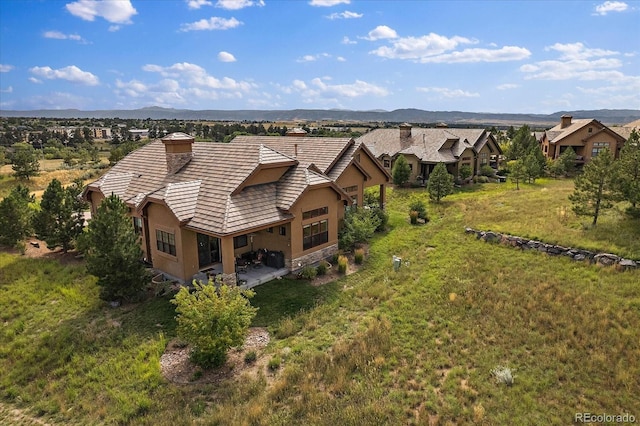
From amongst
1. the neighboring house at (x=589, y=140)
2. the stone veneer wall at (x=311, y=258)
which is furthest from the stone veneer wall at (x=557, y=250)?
the neighboring house at (x=589, y=140)

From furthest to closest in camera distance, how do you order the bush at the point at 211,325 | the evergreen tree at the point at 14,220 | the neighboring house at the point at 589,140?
the neighboring house at the point at 589,140 → the evergreen tree at the point at 14,220 → the bush at the point at 211,325

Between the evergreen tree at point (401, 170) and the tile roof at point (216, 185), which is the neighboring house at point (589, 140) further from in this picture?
the tile roof at point (216, 185)

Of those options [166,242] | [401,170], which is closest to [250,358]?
[166,242]

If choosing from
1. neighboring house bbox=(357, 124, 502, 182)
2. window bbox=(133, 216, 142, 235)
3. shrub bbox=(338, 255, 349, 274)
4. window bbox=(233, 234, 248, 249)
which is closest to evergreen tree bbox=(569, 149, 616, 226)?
shrub bbox=(338, 255, 349, 274)

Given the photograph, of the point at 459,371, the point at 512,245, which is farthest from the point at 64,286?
the point at 512,245

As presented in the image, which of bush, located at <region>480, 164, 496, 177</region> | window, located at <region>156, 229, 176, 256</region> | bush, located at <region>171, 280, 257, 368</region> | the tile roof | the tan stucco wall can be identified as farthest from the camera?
bush, located at <region>480, 164, 496, 177</region>

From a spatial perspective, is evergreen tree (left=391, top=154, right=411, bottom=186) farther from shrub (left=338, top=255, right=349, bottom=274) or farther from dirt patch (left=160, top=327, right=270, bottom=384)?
dirt patch (left=160, top=327, right=270, bottom=384)
